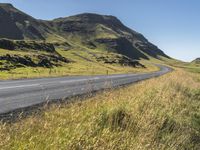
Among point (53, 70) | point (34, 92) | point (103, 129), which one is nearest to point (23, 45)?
point (53, 70)

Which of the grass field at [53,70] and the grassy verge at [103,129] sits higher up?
the grassy verge at [103,129]

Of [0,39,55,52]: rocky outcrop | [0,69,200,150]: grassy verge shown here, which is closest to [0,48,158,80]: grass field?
[0,39,55,52]: rocky outcrop

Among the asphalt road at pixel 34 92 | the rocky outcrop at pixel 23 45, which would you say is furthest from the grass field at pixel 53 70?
the rocky outcrop at pixel 23 45

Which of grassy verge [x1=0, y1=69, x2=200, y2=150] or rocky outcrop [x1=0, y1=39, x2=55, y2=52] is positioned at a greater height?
grassy verge [x1=0, y1=69, x2=200, y2=150]

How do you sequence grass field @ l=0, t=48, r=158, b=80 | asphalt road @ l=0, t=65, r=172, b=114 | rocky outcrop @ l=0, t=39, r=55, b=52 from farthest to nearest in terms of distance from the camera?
1. rocky outcrop @ l=0, t=39, r=55, b=52
2. grass field @ l=0, t=48, r=158, b=80
3. asphalt road @ l=0, t=65, r=172, b=114

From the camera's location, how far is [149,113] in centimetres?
933

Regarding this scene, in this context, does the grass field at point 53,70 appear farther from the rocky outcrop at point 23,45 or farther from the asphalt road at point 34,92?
the rocky outcrop at point 23,45

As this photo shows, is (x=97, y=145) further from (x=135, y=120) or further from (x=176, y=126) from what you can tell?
(x=176, y=126)

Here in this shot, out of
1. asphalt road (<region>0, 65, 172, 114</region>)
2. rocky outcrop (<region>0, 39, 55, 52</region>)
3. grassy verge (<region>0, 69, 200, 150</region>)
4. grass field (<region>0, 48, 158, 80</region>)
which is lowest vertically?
grass field (<region>0, 48, 158, 80</region>)

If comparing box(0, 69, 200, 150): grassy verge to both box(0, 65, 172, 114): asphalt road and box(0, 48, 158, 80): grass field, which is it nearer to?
box(0, 65, 172, 114): asphalt road

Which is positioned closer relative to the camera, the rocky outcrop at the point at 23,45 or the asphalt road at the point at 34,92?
the asphalt road at the point at 34,92

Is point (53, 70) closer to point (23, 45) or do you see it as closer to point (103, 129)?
point (23, 45)

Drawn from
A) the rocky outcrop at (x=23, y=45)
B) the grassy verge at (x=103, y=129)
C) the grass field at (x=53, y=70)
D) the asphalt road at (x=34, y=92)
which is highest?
the grassy verge at (x=103, y=129)

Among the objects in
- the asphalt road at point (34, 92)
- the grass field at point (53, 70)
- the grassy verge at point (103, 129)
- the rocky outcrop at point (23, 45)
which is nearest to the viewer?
the grassy verge at point (103, 129)
